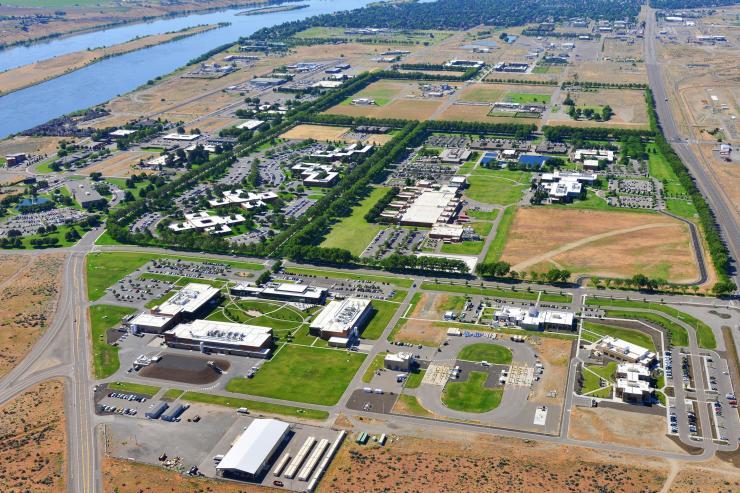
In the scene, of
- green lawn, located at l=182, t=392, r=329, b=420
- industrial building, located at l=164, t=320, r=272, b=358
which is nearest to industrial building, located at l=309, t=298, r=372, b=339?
industrial building, located at l=164, t=320, r=272, b=358

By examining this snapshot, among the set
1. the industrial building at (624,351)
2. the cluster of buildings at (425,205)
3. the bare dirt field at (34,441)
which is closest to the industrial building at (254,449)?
the bare dirt field at (34,441)

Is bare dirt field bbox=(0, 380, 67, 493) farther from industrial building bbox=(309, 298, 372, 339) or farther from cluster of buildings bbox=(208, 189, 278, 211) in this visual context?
cluster of buildings bbox=(208, 189, 278, 211)

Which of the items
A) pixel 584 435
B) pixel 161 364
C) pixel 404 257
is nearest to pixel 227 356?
Answer: pixel 161 364

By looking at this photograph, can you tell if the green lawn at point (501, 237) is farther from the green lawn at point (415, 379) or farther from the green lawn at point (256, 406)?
the green lawn at point (256, 406)

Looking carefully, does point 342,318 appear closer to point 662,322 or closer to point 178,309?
point 178,309

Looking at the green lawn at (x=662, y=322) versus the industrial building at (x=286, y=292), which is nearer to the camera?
the green lawn at (x=662, y=322)

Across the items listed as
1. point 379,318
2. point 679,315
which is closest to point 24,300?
point 379,318
